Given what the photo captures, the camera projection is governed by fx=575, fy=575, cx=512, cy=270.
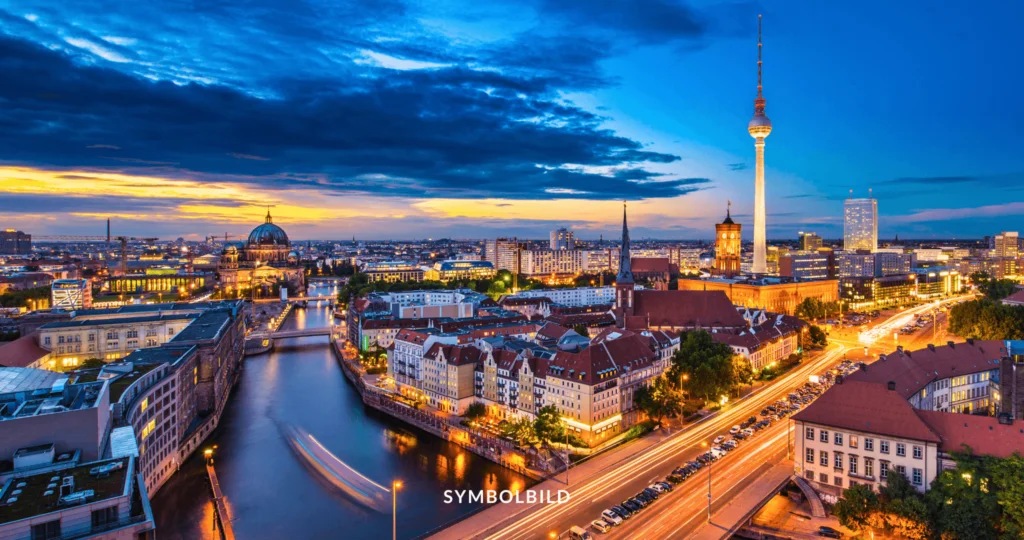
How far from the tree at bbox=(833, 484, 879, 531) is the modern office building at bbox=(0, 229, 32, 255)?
17891 centimetres

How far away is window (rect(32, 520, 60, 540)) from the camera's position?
10594 millimetres

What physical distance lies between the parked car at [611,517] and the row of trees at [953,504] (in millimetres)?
6532

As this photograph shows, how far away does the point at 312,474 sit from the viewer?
2505cm

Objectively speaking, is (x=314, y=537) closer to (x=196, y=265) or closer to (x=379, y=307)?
(x=379, y=307)

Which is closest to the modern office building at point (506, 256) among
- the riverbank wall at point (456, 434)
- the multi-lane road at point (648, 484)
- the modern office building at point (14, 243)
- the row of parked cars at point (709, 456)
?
the riverbank wall at point (456, 434)

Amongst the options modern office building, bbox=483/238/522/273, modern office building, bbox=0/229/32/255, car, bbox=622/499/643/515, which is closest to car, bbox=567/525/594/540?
car, bbox=622/499/643/515

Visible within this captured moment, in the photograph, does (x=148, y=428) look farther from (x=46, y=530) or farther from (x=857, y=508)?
(x=857, y=508)

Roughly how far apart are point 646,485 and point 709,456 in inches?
117

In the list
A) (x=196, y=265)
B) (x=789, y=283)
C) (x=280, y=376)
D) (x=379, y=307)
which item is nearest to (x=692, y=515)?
(x=280, y=376)

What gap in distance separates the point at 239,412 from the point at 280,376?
8514 mm

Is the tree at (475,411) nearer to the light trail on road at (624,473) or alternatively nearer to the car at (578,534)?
the light trail on road at (624,473)

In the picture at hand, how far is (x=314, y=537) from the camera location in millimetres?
19844

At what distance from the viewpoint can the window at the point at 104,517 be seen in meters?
11.1

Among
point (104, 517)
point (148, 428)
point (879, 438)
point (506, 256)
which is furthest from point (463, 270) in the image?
point (104, 517)
